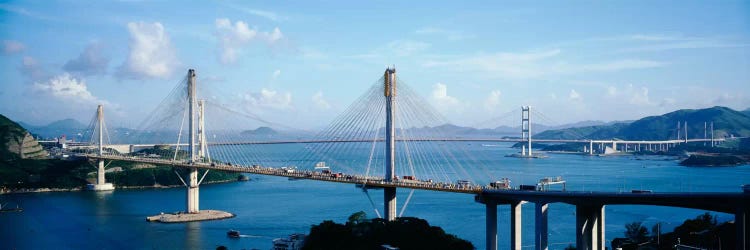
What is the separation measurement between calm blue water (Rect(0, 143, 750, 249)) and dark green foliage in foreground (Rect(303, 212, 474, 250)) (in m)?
3.79

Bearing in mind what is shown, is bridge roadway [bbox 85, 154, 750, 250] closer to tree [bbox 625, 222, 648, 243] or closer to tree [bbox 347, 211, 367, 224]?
tree [bbox 347, 211, 367, 224]

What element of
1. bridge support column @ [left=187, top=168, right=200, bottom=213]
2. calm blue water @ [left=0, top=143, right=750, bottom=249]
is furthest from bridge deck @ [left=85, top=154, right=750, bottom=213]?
bridge support column @ [left=187, top=168, right=200, bottom=213]

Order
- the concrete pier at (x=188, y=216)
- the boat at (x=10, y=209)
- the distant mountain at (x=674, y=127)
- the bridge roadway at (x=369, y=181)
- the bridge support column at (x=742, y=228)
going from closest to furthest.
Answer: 1. the bridge support column at (x=742, y=228)
2. the bridge roadway at (x=369, y=181)
3. the concrete pier at (x=188, y=216)
4. the boat at (x=10, y=209)
5. the distant mountain at (x=674, y=127)

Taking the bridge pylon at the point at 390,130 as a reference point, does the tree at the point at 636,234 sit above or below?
below

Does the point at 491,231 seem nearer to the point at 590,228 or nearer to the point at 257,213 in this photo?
the point at 590,228

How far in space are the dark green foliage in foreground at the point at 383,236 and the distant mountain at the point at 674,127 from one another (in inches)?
2445


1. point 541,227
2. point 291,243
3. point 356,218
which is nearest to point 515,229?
point 541,227

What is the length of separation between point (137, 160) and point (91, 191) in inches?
162

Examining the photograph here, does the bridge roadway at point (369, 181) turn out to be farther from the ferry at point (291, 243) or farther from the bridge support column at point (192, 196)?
the ferry at point (291, 243)

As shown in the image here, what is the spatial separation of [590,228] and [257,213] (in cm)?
1337

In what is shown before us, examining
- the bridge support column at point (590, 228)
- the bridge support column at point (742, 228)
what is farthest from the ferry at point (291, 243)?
the bridge support column at point (742, 228)

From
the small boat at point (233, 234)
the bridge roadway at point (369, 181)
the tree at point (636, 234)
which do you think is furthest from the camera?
the small boat at point (233, 234)

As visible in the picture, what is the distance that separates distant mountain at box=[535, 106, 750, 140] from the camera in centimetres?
7175

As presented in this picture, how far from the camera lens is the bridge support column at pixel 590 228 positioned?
47.1ft
